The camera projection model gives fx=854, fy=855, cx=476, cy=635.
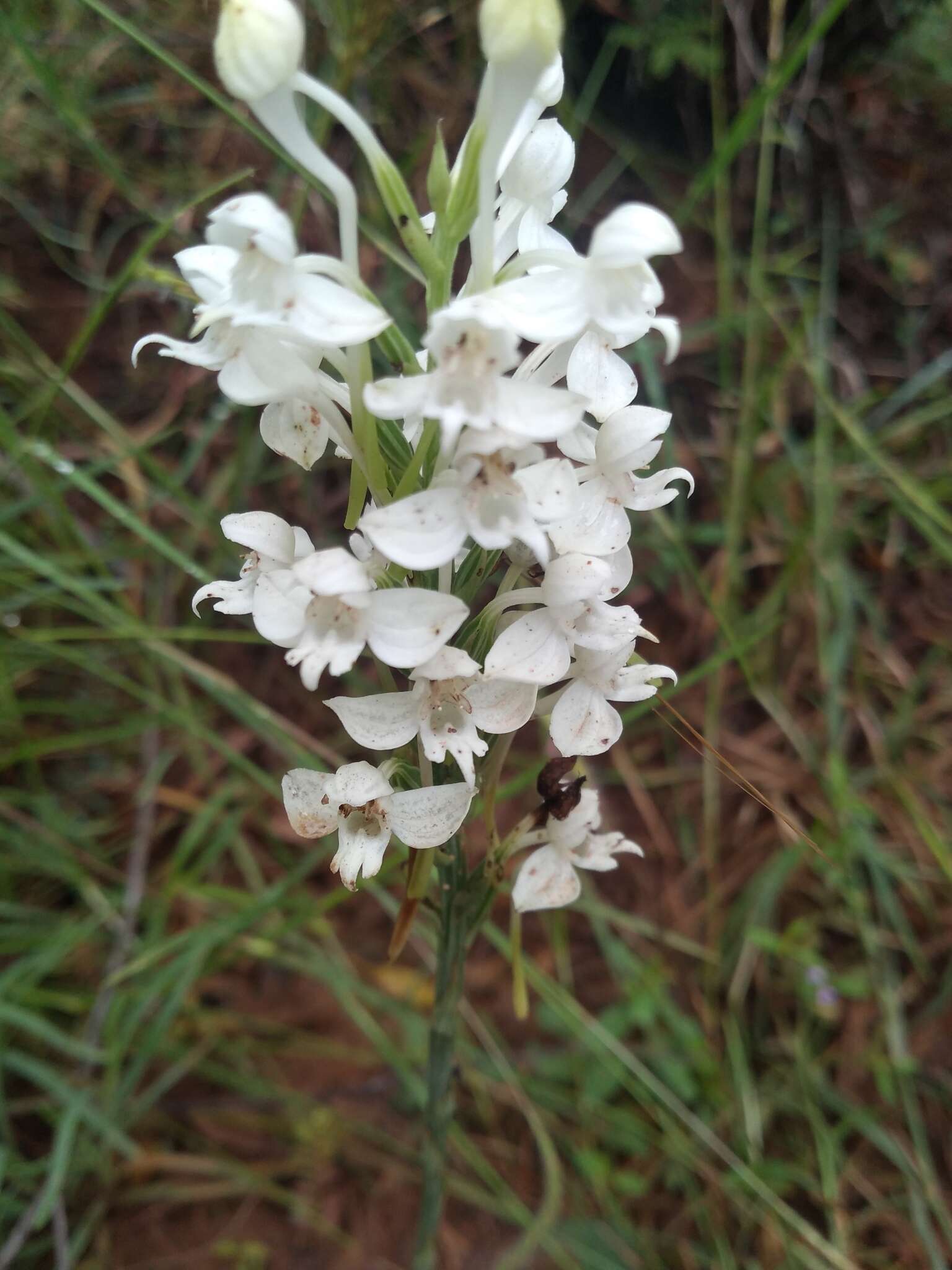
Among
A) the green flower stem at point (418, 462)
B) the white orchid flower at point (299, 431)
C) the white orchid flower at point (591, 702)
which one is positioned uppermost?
the green flower stem at point (418, 462)

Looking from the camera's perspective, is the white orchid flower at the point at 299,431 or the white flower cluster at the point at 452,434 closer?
the white flower cluster at the point at 452,434

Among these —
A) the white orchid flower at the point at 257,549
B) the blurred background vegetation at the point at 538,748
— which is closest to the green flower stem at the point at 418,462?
the white orchid flower at the point at 257,549

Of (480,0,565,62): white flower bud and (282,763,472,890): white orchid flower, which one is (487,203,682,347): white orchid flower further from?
(282,763,472,890): white orchid flower

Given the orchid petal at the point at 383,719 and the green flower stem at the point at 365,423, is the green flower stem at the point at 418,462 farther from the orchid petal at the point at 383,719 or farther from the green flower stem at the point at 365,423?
the orchid petal at the point at 383,719

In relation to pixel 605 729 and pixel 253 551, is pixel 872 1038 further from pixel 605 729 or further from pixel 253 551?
pixel 253 551

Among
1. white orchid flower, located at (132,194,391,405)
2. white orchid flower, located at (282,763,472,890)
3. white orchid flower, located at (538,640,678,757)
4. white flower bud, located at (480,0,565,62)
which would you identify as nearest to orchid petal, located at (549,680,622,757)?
white orchid flower, located at (538,640,678,757)

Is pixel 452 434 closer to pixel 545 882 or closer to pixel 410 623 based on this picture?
pixel 410 623

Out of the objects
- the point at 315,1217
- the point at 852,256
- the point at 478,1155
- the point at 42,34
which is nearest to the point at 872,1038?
the point at 478,1155

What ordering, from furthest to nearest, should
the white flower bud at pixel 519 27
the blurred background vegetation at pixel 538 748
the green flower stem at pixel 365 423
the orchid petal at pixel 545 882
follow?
the blurred background vegetation at pixel 538 748 → the orchid petal at pixel 545 882 → the green flower stem at pixel 365 423 → the white flower bud at pixel 519 27
